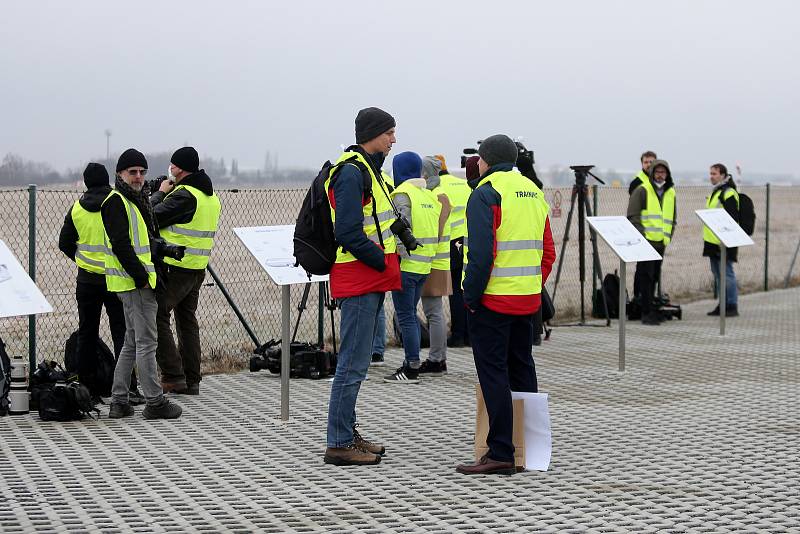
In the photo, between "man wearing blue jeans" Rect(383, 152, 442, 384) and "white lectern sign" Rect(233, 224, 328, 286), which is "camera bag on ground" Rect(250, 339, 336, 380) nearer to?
"man wearing blue jeans" Rect(383, 152, 442, 384)

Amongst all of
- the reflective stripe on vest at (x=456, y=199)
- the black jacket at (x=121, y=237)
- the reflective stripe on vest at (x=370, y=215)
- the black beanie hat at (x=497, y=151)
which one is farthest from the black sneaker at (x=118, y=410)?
the reflective stripe on vest at (x=456, y=199)

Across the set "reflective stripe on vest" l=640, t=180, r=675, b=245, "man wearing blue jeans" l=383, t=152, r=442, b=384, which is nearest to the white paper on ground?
"man wearing blue jeans" l=383, t=152, r=442, b=384

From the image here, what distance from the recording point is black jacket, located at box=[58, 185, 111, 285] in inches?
350

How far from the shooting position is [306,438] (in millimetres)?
7910

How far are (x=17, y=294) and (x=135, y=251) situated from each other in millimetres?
1014

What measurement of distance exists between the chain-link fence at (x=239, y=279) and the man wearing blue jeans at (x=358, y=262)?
378 centimetres

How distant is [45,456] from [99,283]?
1.91 metres

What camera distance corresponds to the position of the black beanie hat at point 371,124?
281 inches

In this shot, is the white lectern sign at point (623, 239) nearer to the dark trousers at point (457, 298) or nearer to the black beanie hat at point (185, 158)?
the dark trousers at point (457, 298)

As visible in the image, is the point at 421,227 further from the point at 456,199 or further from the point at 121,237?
the point at 121,237

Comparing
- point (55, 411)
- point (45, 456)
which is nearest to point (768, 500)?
point (45, 456)

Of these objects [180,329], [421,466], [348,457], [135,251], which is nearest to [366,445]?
[348,457]

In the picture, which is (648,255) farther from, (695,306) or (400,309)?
(695,306)

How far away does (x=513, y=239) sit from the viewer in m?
6.86
